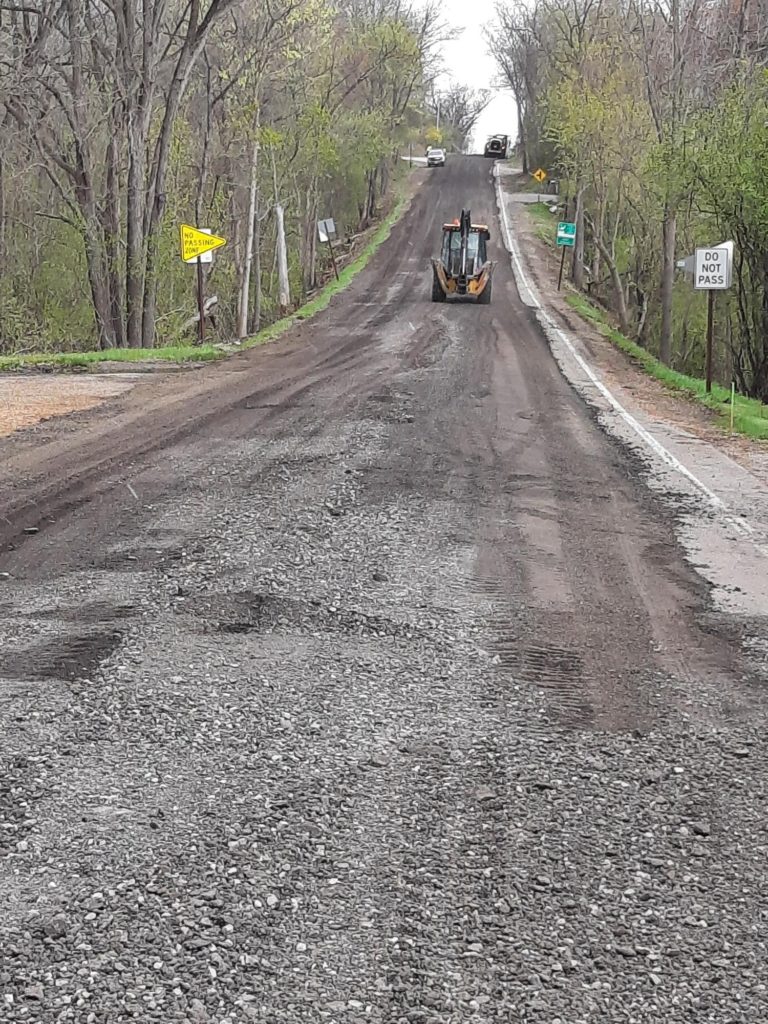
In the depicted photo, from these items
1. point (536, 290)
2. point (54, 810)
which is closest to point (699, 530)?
point (54, 810)

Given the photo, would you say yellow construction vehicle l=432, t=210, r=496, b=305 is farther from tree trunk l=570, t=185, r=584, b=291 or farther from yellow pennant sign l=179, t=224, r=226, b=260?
yellow pennant sign l=179, t=224, r=226, b=260

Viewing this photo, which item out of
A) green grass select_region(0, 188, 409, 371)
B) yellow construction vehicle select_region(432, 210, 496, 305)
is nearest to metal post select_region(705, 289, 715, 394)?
green grass select_region(0, 188, 409, 371)

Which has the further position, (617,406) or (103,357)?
(103,357)

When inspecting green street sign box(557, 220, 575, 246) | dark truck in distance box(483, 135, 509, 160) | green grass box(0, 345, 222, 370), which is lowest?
green grass box(0, 345, 222, 370)

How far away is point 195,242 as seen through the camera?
78.0 feet

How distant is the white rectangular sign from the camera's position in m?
18.1

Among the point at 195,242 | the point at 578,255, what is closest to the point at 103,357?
the point at 195,242

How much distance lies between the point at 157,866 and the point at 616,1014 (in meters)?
1.66

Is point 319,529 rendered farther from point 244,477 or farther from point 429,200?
point 429,200

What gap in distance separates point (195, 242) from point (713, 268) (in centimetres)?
1073

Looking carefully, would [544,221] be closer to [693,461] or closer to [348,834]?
[693,461]

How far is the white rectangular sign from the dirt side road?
27.4 feet

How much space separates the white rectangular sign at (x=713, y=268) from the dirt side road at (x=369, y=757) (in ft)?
27.4

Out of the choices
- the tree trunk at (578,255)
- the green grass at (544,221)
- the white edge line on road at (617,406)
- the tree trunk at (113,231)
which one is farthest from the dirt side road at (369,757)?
the green grass at (544,221)
